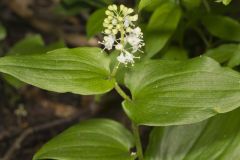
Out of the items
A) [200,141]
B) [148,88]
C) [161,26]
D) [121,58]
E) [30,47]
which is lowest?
[200,141]

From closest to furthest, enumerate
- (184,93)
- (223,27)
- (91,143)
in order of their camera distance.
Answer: (184,93), (91,143), (223,27)

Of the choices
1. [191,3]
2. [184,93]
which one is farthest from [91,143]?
[191,3]

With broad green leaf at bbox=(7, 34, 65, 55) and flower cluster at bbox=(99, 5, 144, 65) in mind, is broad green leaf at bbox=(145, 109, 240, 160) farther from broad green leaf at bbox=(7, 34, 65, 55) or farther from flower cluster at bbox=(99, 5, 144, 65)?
broad green leaf at bbox=(7, 34, 65, 55)

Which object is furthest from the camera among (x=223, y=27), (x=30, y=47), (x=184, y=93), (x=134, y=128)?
(x=30, y=47)

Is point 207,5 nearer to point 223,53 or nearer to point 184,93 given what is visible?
point 223,53

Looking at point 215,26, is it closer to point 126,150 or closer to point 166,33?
point 166,33

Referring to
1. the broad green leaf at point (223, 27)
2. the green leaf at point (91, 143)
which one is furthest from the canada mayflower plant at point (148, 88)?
the broad green leaf at point (223, 27)

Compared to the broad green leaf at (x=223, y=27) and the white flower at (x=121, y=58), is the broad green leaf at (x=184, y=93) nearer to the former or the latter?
the white flower at (x=121, y=58)
